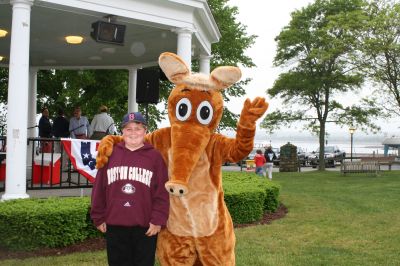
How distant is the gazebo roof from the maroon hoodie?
4766 millimetres

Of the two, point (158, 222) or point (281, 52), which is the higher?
point (281, 52)

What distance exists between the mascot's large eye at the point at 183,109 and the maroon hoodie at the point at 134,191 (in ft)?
1.15

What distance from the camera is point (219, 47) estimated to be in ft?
85.5

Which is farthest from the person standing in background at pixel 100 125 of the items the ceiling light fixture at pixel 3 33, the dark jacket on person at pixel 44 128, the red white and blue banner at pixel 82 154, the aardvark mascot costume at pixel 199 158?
the aardvark mascot costume at pixel 199 158

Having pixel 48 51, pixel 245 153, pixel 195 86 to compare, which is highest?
pixel 48 51

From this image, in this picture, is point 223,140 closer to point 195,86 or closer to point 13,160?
point 195,86

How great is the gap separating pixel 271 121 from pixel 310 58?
5246 mm

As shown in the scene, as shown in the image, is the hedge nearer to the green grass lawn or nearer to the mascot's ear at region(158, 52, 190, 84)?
the green grass lawn

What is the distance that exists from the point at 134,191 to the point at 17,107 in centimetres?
423

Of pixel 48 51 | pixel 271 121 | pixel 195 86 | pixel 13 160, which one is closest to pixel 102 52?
pixel 48 51

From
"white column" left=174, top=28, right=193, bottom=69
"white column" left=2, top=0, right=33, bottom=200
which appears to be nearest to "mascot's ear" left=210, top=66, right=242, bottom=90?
"white column" left=2, top=0, right=33, bottom=200

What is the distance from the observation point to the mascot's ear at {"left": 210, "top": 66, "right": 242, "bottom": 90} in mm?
3768

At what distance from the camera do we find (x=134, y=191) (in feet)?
12.1

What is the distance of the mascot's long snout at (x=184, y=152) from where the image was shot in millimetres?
3549
